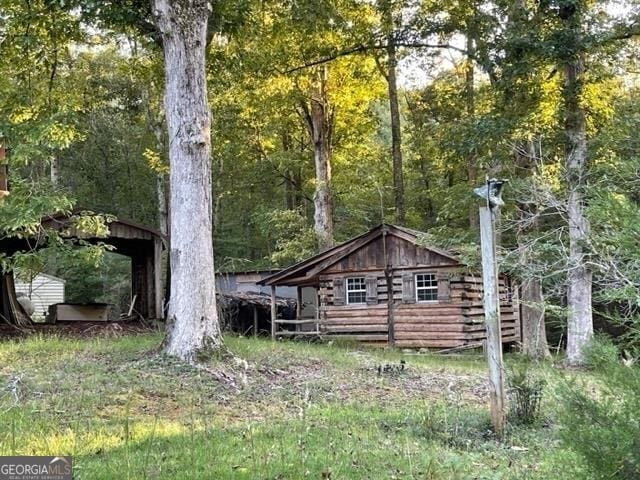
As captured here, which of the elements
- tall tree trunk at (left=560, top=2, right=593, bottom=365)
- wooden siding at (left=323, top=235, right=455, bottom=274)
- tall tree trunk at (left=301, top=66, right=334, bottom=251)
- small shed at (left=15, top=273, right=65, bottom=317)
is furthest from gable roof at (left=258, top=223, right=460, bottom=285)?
small shed at (left=15, top=273, right=65, bottom=317)

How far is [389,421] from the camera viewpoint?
656 cm

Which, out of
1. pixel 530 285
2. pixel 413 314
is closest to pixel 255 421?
pixel 530 285

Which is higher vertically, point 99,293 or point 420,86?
→ point 420,86

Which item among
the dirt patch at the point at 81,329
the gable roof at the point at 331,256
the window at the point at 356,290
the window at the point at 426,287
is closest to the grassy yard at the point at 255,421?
the dirt patch at the point at 81,329

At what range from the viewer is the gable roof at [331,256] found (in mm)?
18531

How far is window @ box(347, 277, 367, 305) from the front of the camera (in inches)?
771

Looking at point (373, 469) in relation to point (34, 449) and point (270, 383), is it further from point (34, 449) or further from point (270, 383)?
point (270, 383)

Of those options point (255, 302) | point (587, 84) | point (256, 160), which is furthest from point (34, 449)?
point (256, 160)

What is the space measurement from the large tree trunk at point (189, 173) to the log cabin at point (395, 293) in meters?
8.43

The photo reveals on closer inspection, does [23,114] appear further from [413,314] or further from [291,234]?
[291,234]

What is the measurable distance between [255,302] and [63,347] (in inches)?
492

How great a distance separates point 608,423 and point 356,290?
17012 millimetres

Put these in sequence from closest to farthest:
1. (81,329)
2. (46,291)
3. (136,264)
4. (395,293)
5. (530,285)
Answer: (530,285)
(81,329)
(395,293)
(136,264)
(46,291)

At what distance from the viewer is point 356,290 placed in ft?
64.8
